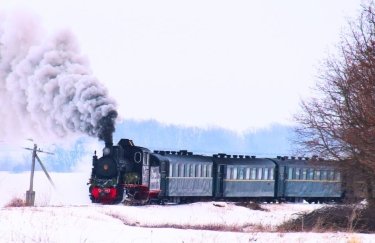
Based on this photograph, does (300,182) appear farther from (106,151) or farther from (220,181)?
(106,151)

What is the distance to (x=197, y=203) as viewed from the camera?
40.3 metres

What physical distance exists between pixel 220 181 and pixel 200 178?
2289 mm

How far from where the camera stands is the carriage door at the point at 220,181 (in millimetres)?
43750

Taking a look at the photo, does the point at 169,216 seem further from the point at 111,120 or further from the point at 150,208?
the point at 111,120

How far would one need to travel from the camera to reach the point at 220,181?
43906mm

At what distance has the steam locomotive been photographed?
3553 centimetres

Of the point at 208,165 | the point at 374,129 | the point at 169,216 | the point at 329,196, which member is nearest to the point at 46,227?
the point at 374,129

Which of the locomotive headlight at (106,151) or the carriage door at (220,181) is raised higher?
the locomotive headlight at (106,151)

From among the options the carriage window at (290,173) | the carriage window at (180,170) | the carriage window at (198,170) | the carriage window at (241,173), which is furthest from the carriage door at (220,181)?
the carriage window at (290,173)

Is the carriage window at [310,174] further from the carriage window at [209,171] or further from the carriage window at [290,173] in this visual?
the carriage window at [209,171]

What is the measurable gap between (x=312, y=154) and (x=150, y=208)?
8.08 meters

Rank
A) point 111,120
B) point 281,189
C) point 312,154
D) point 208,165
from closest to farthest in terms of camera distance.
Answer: point 312,154
point 111,120
point 208,165
point 281,189

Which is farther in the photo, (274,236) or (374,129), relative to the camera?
(374,129)

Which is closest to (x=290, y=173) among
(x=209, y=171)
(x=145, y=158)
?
(x=209, y=171)
